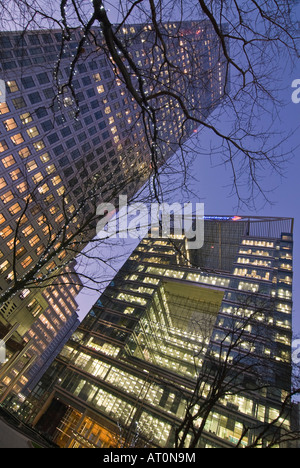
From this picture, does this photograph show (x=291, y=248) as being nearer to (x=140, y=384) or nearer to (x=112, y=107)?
(x=140, y=384)

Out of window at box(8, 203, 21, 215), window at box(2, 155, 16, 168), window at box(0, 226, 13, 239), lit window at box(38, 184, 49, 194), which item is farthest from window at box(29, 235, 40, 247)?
window at box(2, 155, 16, 168)

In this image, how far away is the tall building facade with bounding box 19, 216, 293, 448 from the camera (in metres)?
20.1

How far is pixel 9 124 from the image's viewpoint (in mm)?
33219

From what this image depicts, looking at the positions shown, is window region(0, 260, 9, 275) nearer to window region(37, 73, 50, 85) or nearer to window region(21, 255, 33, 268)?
window region(21, 255, 33, 268)

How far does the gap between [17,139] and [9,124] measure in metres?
2.32

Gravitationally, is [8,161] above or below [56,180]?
below

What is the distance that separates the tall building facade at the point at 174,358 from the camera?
20.1 meters

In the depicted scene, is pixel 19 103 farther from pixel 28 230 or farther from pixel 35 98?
pixel 28 230

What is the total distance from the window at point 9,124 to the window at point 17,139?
1248mm

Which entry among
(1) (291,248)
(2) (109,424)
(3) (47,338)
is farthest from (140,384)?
(3) (47,338)

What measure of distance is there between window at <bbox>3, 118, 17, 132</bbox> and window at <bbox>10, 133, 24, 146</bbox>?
49.1 inches

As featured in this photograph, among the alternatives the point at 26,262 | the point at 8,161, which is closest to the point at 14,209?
the point at 8,161

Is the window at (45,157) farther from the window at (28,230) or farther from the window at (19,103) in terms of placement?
the window at (28,230)

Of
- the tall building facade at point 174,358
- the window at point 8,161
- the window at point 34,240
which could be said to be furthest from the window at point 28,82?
the tall building facade at point 174,358
